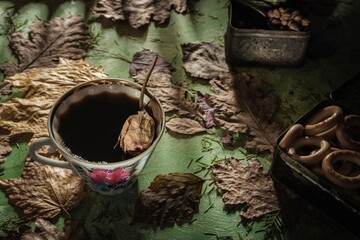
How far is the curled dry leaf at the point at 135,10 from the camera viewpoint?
1588 mm

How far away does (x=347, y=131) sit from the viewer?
1.13 meters

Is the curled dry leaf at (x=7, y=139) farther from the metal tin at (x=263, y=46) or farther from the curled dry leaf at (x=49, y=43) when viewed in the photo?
the metal tin at (x=263, y=46)

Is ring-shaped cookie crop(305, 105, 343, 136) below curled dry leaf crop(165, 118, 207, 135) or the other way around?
the other way around

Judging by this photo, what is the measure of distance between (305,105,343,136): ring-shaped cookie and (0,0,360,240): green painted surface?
0.19 meters

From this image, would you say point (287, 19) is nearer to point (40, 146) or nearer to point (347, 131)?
point (347, 131)

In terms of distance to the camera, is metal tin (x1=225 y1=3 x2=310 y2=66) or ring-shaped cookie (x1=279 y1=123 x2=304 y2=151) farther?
metal tin (x1=225 y1=3 x2=310 y2=66)

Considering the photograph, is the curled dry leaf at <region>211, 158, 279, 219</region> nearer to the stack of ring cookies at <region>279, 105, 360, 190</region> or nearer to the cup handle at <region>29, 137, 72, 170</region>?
the stack of ring cookies at <region>279, 105, 360, 190</region>

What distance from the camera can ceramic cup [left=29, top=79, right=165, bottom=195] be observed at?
3.06 ft

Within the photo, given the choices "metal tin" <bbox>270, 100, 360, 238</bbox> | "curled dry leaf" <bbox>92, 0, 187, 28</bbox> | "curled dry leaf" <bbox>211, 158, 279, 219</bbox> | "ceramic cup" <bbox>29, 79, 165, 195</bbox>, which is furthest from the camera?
"curled dry leaf" <bbox>92, 0, 187, 28</bbox>

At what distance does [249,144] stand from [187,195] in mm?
266

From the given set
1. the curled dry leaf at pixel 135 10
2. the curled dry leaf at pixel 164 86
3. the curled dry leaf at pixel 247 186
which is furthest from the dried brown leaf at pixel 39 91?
the curled dry leaf at pixel 247 186

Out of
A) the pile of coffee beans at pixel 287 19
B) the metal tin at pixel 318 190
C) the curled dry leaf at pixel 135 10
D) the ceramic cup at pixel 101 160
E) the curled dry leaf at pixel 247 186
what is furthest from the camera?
the curled dry leaf at pixel 135 10

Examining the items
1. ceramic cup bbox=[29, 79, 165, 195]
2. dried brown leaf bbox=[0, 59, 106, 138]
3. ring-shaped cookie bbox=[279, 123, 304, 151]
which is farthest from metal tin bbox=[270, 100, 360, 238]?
dried brown leaf bbox=[0, 59, 106, 138]

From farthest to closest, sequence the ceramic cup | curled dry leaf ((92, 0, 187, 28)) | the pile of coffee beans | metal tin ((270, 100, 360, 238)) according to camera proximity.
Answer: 1. curled dry leaf ((92, 0, 187, 28))
2. the pile of coffee beans
3. metal tin ((270, 100, 360, 238))
4. the ceramic cup
